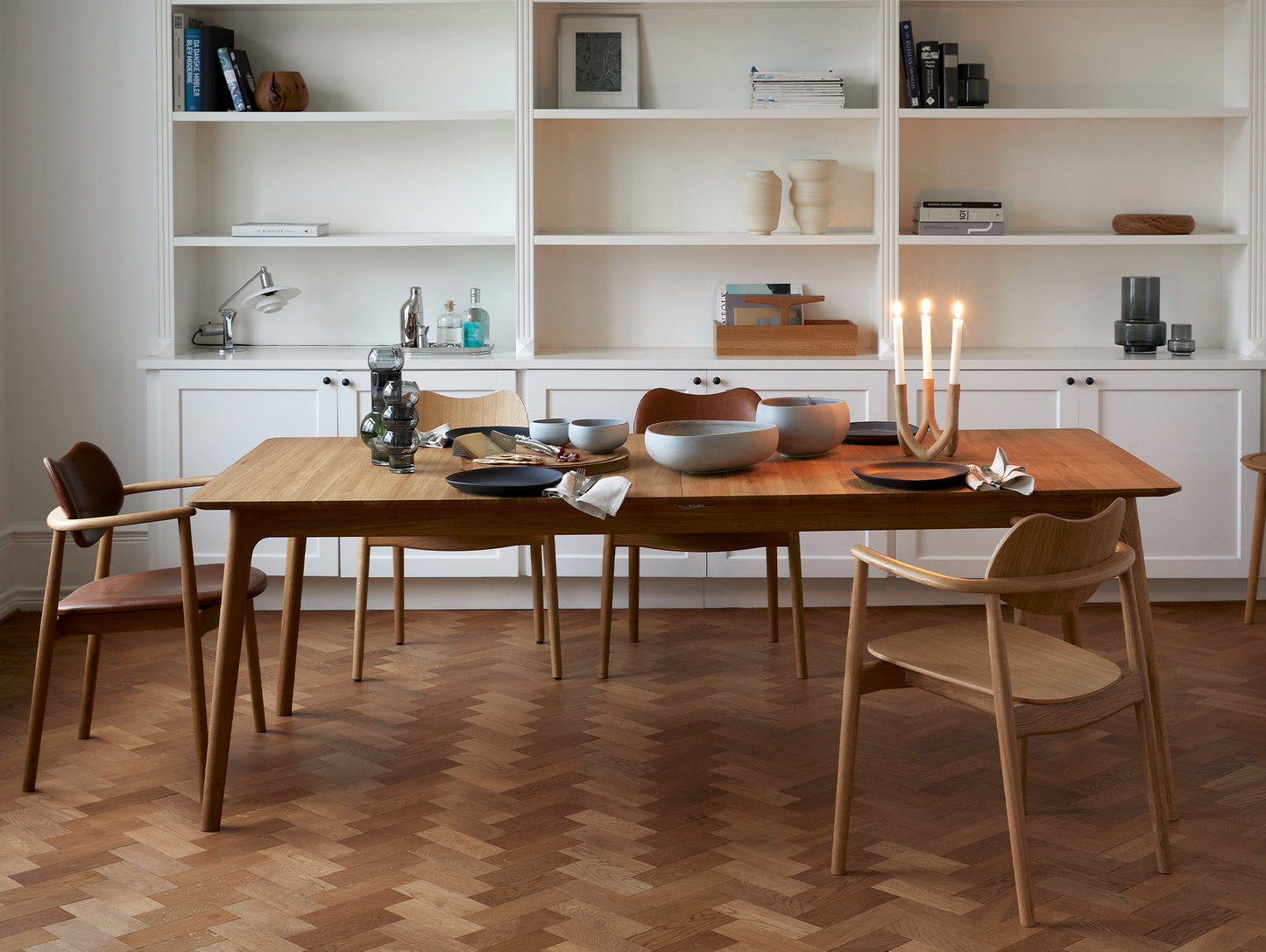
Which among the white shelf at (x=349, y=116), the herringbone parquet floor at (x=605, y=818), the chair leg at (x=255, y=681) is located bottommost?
the herringbone parquet floor at (x=605, y=818)

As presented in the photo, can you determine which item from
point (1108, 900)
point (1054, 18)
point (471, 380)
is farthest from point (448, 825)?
point (1054, 18)

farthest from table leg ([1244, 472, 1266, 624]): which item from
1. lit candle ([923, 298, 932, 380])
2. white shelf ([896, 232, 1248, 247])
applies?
lit candle ([923, 298, 932, 380])

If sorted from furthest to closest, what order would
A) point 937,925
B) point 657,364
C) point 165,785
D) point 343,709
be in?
1. point 657,364
2. point 343,709
3. point 165,785
4. point 937,925

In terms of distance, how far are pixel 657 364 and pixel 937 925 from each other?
2.45 metres

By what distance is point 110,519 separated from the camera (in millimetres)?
2814

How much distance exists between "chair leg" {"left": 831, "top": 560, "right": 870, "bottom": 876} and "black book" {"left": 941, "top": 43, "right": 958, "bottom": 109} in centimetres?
262

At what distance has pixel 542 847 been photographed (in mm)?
2668

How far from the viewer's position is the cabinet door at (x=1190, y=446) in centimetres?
443

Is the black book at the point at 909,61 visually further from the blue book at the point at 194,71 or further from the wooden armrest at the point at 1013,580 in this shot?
the wooden armrest at the point at 1013,580

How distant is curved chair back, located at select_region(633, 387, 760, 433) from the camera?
379 centimetres

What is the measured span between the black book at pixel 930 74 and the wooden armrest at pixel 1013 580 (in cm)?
259

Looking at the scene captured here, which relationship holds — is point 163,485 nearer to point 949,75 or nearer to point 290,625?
point 290,625

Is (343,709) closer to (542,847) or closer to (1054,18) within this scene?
(542,847)

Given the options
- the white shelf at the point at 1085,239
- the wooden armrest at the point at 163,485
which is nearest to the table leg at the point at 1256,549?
the white shelf at the point at 1085,239
